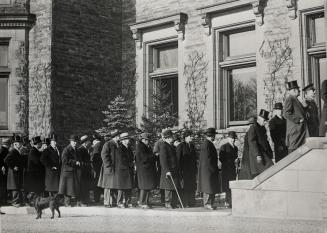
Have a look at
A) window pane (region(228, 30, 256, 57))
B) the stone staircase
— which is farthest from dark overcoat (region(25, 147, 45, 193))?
window pane (region(228, 30, 256, 57))

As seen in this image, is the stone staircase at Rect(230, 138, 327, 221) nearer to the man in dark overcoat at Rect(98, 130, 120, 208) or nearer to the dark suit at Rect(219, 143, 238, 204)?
the dark suit at Rect(219, 143, 238, 204)

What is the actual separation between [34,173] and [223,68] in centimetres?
561

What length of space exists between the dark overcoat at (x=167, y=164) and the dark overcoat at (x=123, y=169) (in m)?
0.74

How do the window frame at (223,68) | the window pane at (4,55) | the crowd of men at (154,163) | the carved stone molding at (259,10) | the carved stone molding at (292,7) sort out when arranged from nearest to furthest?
the crowd of men at (154,163) < the carved stone molding at (292,7) < the carved stone molding at (259,10) < the window frame at (223,68) < the window pane at (4,55)

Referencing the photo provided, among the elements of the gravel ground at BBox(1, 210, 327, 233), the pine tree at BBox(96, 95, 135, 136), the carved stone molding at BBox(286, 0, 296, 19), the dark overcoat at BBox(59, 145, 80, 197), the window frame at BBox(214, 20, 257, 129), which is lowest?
the gravel ground at BBox(1, 210, 327, 233)

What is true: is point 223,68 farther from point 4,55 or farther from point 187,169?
point 4,55

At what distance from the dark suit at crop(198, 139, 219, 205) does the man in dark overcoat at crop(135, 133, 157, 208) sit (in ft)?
3.38

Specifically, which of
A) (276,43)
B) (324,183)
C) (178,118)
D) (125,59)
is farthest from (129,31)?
(324,183)

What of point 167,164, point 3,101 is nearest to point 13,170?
point 167,164

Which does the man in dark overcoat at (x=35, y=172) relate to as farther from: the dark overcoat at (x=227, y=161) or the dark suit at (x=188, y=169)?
the dark overcoat at (x=227, y=161)

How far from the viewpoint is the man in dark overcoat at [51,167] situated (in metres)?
14.3

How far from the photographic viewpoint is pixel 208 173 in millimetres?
12789

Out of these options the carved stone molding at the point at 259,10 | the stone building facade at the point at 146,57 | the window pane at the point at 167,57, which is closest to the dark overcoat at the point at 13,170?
the stone building facade at the point at 146,57

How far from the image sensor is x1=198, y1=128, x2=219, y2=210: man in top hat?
12.6 meters
